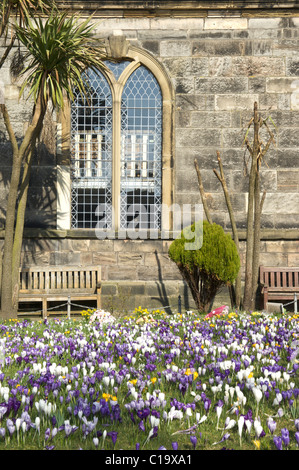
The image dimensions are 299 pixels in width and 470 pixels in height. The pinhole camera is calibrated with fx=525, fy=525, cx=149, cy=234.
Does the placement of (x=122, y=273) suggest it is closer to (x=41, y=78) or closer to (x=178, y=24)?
(x=41, y=78)

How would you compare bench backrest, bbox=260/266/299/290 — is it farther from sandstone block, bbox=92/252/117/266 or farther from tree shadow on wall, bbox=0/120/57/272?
tree shadow on wall, bbox=0/120/57/272

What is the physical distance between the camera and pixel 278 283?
1118cm

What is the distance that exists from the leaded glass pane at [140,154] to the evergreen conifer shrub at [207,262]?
310 cm

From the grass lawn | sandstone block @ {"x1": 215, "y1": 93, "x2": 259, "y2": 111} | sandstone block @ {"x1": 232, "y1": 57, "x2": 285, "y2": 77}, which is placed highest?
sandstone block @ {"x1": 232, "y1": 57, "x2": 285, "y2": 77}

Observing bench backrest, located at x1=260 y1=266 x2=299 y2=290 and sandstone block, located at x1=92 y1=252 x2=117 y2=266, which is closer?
bench backrest, located at x1=260 y1=266 x2=299 y2=290

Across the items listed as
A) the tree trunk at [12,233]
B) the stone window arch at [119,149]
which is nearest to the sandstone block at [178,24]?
the stone window arch at [119,149]

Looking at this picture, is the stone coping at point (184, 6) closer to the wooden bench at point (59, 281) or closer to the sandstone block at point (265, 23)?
the sandstone block at point (265, 23)

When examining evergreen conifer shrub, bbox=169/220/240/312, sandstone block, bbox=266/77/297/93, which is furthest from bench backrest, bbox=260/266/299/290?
sandstone block, bbox=266/77/297/93

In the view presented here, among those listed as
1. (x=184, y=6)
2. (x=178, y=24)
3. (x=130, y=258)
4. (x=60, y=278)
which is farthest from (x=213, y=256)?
(x=184, y=6)

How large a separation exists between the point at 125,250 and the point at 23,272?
2.28m

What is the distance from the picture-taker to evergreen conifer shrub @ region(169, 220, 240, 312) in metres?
8.81

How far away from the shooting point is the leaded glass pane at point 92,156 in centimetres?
1217

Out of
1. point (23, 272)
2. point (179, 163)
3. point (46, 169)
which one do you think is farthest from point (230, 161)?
point (23, 272)

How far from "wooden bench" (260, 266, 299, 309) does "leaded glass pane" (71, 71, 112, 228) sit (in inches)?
147
